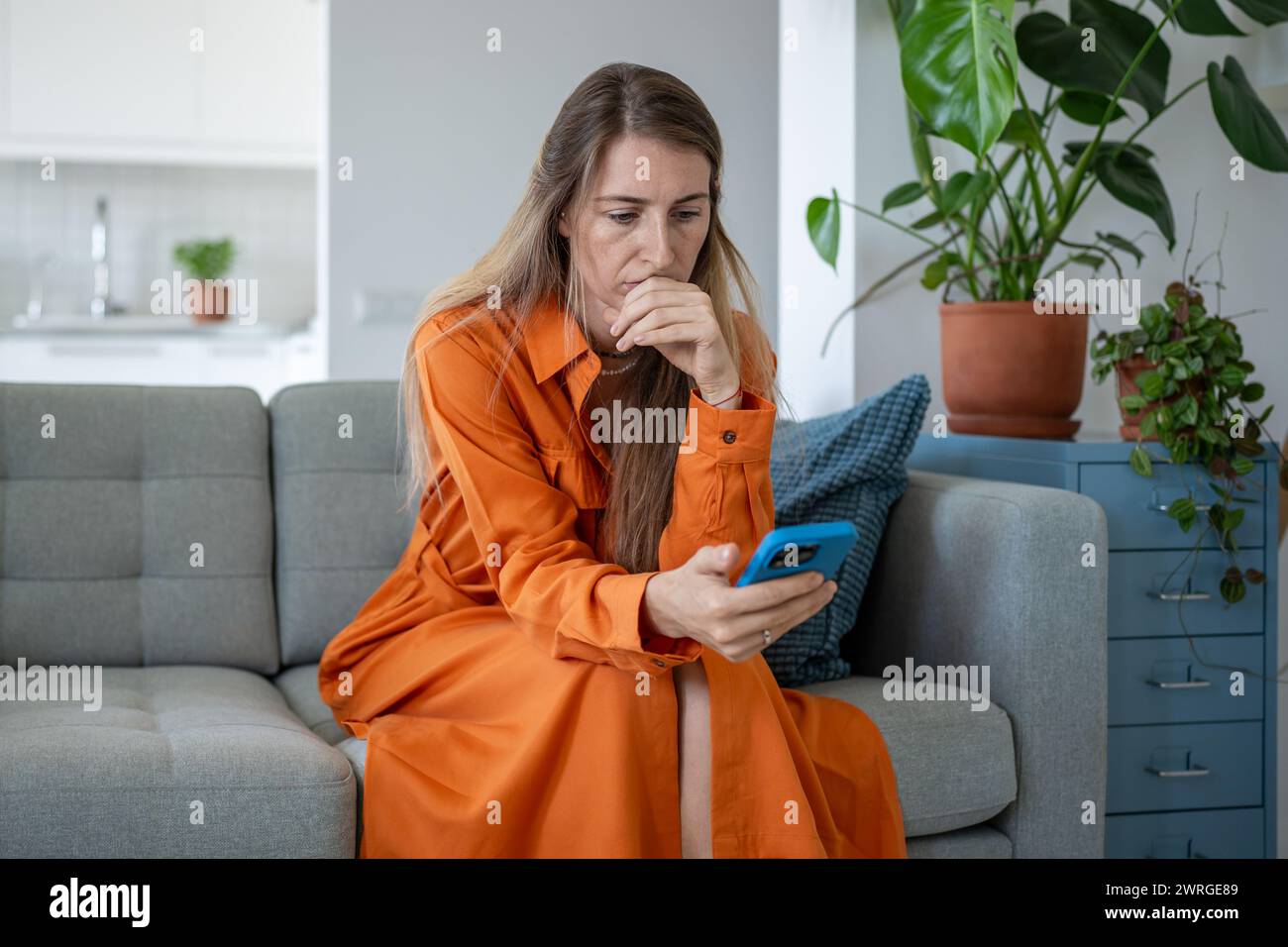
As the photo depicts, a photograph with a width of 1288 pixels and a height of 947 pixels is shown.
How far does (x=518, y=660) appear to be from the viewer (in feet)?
4.44

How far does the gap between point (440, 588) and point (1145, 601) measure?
1.04 m

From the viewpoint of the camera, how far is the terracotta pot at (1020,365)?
204 cm

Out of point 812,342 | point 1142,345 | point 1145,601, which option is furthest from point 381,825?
point 812,342

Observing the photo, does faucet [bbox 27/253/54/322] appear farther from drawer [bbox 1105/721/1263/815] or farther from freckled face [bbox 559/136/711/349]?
drawer [bbox 1105/721/1263/815]

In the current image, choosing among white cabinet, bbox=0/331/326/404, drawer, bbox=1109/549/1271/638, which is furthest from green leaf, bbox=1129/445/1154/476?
white cabinet, bbox=0/331/326/404

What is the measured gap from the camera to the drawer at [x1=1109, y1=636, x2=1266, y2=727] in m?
1.87

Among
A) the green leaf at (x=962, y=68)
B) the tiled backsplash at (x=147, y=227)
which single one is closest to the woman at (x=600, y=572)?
the green leaf at (x=962, y=68)

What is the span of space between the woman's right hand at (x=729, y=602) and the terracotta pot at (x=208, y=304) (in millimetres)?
3992

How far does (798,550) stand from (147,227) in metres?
4.97

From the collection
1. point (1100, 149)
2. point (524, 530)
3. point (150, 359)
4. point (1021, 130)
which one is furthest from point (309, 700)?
point (150, 359)

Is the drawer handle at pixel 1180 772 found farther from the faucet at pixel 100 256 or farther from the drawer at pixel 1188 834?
the faucet at pixel 100 256

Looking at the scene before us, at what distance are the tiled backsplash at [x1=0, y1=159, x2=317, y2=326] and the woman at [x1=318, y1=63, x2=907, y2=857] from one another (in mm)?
4237

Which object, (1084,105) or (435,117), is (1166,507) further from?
(435,117)

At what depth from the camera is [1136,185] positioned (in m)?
2.04
